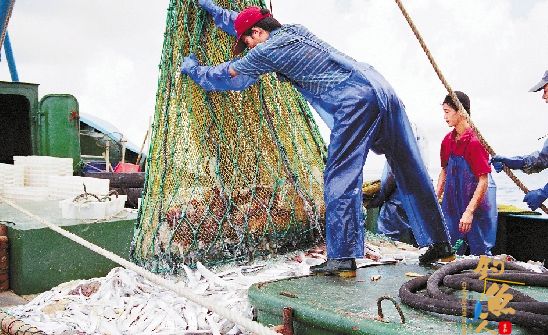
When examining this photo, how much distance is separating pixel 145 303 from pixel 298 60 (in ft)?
6.00

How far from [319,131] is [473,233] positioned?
1.84 metres

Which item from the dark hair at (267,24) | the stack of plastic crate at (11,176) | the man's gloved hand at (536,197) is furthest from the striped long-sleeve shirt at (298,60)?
the stack of plastic crate at (11,176)

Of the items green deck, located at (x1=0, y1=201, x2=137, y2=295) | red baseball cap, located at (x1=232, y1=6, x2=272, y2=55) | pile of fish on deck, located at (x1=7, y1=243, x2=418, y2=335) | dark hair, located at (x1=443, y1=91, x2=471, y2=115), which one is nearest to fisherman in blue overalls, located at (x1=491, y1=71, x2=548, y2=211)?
dark hair, located at (x1=443, y1=91, x2=471, y2=115)

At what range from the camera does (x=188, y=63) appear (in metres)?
3.81

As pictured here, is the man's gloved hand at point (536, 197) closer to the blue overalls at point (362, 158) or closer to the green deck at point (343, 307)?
the blue overalls at point (362, 158)

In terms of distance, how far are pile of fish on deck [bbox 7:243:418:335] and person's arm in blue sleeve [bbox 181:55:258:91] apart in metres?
1.30

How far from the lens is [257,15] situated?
344cm

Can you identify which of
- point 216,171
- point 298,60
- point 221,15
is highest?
point 221,15

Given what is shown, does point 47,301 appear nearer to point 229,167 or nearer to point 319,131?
point 229,167

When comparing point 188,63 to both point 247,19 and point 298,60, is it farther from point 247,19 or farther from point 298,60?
point 298,60

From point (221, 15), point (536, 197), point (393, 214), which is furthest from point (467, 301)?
point (393, 214)

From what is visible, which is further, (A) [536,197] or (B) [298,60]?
(A) [536,197]

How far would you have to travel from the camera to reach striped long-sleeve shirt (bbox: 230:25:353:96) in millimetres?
3270

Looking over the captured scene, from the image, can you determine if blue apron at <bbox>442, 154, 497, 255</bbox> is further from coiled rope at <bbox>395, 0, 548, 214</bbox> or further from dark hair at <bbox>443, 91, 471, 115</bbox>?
dark hair at <bbox>443, 91, 471, 115</bbox>
